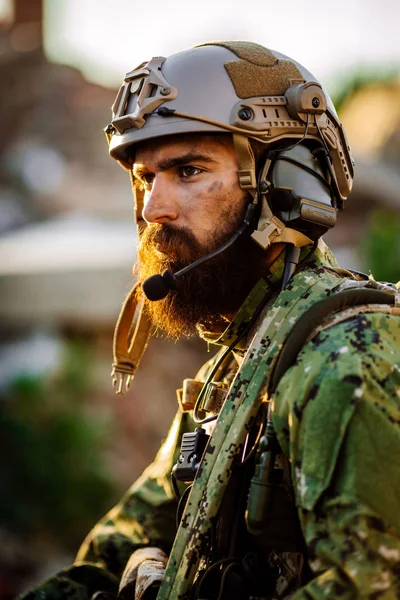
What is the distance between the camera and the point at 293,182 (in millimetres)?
2885

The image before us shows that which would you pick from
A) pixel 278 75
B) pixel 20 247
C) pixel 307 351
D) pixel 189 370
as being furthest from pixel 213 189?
pixel 20 247

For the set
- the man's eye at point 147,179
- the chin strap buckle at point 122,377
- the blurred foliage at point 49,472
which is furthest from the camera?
the blurred foliage at point 49,472

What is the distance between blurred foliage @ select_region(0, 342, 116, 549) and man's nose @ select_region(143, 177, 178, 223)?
20.7 ft

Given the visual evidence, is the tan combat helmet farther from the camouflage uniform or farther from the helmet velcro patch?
the camouflage uniform

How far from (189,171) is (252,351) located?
68 cm

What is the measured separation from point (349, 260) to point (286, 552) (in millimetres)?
6822

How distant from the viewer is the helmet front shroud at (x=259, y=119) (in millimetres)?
2875

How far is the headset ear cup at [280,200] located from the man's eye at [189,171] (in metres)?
0.26

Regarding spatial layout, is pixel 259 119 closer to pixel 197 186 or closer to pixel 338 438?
pixel 197 186

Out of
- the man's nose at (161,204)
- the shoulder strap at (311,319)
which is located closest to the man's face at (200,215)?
the man's nose at (161,204)

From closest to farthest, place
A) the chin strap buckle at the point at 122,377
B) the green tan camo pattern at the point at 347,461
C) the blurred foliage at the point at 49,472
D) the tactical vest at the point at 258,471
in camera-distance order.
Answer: the green tan camo pattern at the point at 347,461 → the tactical vest at the point at 258,471 → the chin strap buckle at the point at 122,377 → the blurred foliage at the point at 49,472

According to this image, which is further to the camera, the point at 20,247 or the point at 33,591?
the point at 20,247

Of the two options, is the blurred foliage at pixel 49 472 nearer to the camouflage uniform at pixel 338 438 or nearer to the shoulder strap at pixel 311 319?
the camouflage uniform at pixel 338 438

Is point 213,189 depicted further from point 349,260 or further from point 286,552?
point 349,260
